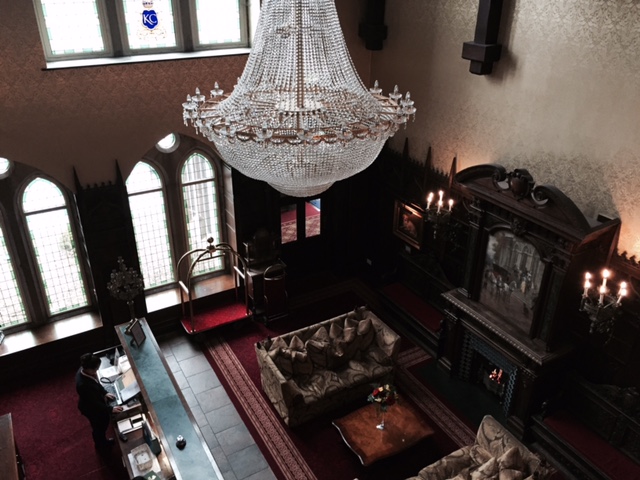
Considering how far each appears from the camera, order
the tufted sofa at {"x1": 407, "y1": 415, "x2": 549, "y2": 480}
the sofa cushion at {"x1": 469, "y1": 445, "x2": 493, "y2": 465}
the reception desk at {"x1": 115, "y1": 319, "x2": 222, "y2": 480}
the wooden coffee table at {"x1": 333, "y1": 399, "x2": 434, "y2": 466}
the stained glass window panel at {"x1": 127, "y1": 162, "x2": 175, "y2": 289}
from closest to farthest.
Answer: the reception desk at {"x1": 115, "y1": 319, "x2": 222, "y2": 480} < the tufted sofa at {"x1": 407, "y1": 415, "x2": 549, "y2": 480} < the sofa cushion at {"x1": 469, "y1": 445, "x2": 493, "y2": 465} < the wooden coffee table at {"x1": 333, "y1": 399, "x2": 434, "y2": 466} < the stained glass window panel at {"x1": 127, "y1": 162, "x2": 175, "y2": 289}

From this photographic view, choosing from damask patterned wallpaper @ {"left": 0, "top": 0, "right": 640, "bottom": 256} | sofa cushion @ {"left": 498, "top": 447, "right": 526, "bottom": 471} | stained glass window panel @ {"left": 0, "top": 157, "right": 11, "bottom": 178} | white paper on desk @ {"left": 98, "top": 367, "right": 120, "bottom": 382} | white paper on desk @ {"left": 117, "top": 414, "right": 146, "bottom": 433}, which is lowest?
white paper on desk @ {"left": 117, "top": 414, "right": 146, "bottom": 433}

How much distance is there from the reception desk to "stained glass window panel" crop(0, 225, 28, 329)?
2.40 meters

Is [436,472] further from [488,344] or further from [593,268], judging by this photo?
[593,268]

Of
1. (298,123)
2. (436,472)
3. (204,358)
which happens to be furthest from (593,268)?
(204,358)

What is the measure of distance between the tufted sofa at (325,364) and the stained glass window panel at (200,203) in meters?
2.81

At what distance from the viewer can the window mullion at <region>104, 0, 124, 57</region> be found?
8062 millimetres

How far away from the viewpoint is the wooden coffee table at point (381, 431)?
732 centimetres

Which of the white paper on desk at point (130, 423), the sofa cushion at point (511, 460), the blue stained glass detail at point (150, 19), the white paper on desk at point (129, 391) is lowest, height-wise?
the white paper on desk at point (130, 423)

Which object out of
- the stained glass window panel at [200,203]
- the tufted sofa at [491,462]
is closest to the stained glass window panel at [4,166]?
the stained glass window panel at [200,203]

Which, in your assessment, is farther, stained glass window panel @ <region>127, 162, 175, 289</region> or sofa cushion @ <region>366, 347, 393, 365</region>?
stained glass window panel @ <region>127, 162, 175, 289</region>

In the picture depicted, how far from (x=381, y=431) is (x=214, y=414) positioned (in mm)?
2547

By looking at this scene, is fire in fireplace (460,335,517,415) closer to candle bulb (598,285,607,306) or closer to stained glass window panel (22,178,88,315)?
candle bulb (598,285,607,306)

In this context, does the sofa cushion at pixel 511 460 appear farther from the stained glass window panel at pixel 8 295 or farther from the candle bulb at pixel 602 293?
the stained glass window panel at pixel 8 295

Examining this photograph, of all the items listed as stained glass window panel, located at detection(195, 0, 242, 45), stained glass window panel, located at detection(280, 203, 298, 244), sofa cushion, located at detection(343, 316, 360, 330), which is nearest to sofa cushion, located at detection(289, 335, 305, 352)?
sofa cushion, located at detection(343, 316, 360, 330)
